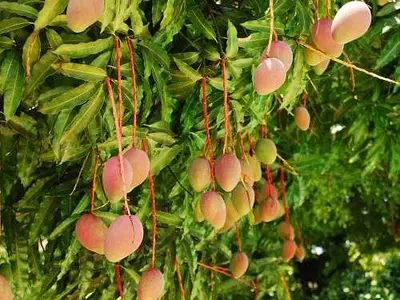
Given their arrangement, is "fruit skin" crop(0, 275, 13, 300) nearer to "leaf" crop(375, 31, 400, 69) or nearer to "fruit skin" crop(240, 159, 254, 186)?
"fruit skin" crop(240, 159, 254, 186)

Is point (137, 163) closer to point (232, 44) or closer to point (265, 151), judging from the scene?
point (232, 44)

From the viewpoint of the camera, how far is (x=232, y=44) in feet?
3.45


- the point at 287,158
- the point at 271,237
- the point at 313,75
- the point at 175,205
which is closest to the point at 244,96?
the point at 175,205

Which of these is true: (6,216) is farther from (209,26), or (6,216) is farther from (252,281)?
(252,281)

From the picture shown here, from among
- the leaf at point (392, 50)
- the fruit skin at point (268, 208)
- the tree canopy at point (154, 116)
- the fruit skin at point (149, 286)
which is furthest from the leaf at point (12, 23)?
the leaf at point (392, 50)

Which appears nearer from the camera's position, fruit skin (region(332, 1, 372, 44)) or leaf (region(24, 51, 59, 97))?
fruit skin (region(332, 1, 372, 44))

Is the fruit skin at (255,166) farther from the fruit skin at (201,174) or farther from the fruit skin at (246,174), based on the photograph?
the fruit skin at (201,174)

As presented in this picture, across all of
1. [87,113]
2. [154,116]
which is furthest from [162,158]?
[87,113]

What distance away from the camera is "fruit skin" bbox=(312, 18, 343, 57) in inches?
36.2

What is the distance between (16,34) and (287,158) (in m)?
0.93

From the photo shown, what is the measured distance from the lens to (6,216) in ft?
4.26

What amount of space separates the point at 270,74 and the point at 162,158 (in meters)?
0.34

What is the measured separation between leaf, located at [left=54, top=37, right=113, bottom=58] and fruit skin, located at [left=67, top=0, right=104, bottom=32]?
20cm

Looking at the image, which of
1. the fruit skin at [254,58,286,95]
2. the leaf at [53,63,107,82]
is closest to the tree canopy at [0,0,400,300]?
the leaf at [53,63,107,82]
